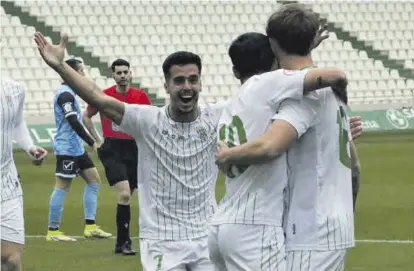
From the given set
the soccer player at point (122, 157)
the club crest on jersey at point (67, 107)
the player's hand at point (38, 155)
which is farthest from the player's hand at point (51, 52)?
the club crest on jersey at point (67, 107)

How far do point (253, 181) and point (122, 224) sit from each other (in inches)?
233

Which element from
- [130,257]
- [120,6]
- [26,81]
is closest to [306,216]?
[130,257]

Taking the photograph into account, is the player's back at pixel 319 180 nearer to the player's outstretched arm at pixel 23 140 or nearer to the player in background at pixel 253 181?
the player in background at pixel 253 181

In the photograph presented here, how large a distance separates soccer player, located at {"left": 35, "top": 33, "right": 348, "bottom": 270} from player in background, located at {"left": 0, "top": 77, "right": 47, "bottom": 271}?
1.43 metres

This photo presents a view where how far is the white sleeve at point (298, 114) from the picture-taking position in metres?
4.59

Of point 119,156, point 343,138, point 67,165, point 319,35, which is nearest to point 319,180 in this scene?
point 343,138

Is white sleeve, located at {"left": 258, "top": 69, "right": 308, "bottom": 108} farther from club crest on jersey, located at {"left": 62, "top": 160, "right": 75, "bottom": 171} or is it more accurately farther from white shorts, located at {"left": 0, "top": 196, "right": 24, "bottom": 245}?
club crest on jersey, located at {"left": 62, "top": 160, "right": 75, "bottom": 171}

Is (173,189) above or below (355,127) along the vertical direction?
below

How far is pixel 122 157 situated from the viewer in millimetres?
10961

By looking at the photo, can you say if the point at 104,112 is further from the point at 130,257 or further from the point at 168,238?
the point at 130,257

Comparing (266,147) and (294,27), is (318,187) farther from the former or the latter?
(294,27)

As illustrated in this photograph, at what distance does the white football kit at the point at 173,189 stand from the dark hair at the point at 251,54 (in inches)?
48.3

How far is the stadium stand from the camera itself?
112 feet

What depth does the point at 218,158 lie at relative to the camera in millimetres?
4680
